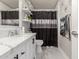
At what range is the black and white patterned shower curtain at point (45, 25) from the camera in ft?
19.0

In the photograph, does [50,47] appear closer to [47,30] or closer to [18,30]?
[47,30]

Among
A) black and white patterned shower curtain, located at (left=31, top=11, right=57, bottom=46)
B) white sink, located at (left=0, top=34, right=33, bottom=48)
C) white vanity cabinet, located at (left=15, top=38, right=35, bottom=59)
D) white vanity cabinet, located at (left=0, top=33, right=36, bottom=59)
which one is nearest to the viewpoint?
white vanity cabinet, located at (left=0, top=33, right=36, bottom=59)

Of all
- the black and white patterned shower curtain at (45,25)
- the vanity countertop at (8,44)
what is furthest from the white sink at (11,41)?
the black and white patterned shower curtain at (45,25)

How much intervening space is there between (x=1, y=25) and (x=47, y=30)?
3581 mm

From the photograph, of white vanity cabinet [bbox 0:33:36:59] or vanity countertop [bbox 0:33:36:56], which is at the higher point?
vanity countertop [bbox 0:33:36:56]

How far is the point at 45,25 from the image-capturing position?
5.82 metres

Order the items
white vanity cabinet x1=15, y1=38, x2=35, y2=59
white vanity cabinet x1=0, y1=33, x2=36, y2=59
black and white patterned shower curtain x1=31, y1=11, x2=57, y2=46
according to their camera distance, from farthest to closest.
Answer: black and white patterned shower curtain x1=31, y1=11, x2=57, y2=46 < white vanity cabinet x1=15, y1=38, x2=35, y2=59 < white vanity cabinet x1=0, y1=33, x2=36, y2=59

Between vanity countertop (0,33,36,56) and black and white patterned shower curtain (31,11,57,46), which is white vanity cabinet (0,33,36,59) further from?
black and white patterned shower curtain (31,11,57,46)

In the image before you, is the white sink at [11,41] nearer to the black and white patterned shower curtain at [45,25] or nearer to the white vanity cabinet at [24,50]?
the white vanity cabinet at [24,50]

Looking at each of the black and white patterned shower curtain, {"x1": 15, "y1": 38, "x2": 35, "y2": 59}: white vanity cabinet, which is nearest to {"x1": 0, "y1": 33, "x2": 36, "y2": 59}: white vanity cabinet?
{"x1": 15, "y1": 38, "x2": 35, "y2": 59}: white vanity cabinet

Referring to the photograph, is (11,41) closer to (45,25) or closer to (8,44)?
(8,44)

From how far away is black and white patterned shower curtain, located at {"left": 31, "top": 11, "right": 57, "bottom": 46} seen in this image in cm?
580

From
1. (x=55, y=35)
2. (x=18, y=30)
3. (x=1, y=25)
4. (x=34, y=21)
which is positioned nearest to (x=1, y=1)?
(x=1, y=25)

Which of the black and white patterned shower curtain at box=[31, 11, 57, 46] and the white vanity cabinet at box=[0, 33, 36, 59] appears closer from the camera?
the white vanity cabinet at box=[0, 33, 36, 59]
